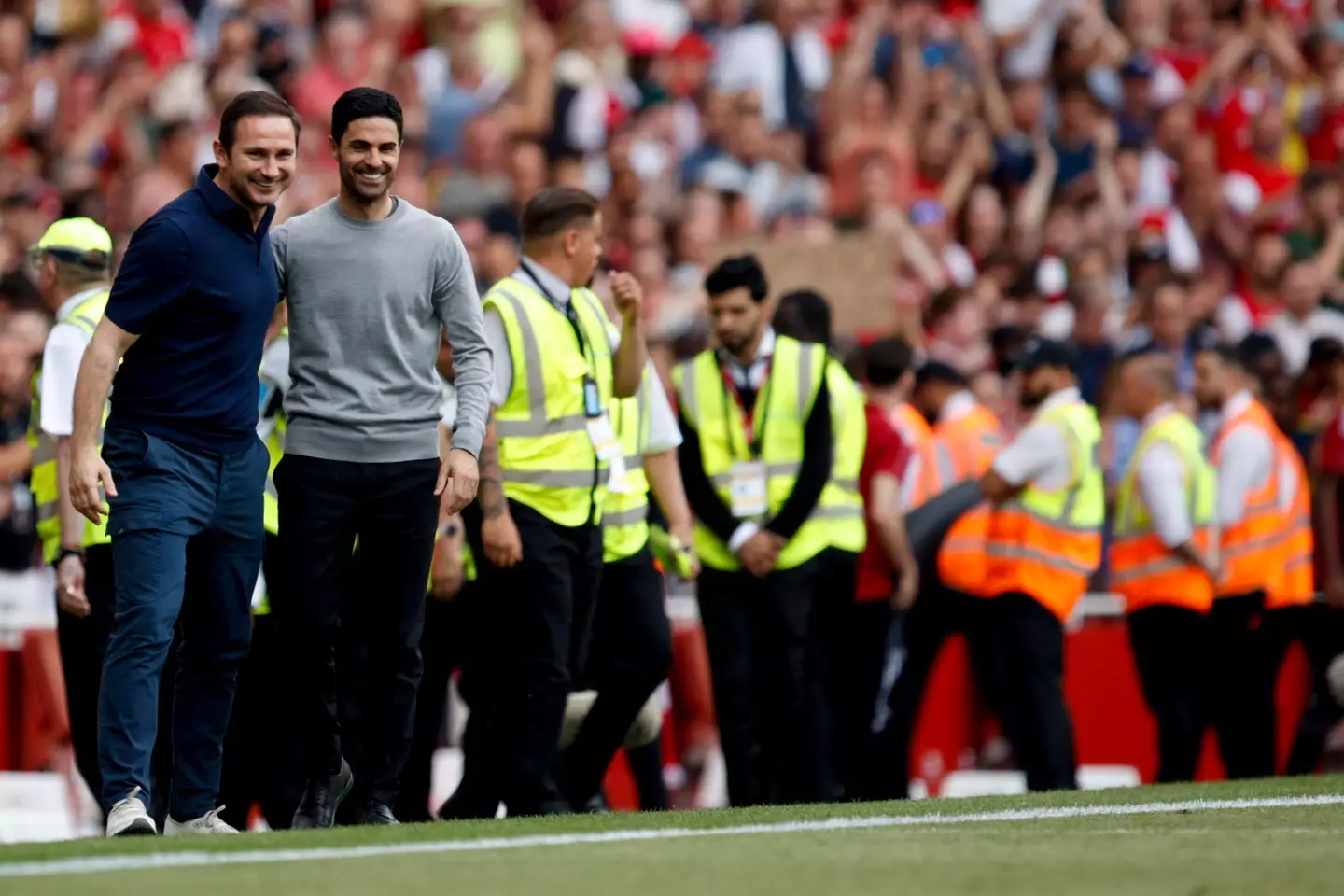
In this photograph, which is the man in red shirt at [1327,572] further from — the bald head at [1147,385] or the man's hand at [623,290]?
the man's hand at [623,290]

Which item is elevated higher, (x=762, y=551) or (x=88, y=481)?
(x=88, y=481)

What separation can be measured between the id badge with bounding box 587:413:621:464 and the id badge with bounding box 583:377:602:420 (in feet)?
0.07

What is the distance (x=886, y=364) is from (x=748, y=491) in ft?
5.01

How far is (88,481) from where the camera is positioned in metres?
7.41

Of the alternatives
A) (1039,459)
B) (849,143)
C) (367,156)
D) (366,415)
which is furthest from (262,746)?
(849,143)

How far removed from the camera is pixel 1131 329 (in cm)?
1612

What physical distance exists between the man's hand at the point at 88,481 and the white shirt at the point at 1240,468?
255 inches

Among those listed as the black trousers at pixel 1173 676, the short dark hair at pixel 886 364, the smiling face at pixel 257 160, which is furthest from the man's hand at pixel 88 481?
the black trousers at pixel 1173 676

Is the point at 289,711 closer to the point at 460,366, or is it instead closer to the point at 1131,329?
the point at 460,366

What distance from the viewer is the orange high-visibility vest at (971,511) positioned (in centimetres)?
1201

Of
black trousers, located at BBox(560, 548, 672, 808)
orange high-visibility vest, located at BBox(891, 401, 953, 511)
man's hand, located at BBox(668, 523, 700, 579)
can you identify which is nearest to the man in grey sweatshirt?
black trousers, located at BBox(560, 548, 672, 808)

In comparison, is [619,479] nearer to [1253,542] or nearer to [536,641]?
[536,641]

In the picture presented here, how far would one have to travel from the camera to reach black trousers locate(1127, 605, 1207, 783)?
39.5ft

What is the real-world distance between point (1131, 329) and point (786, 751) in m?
6.30
